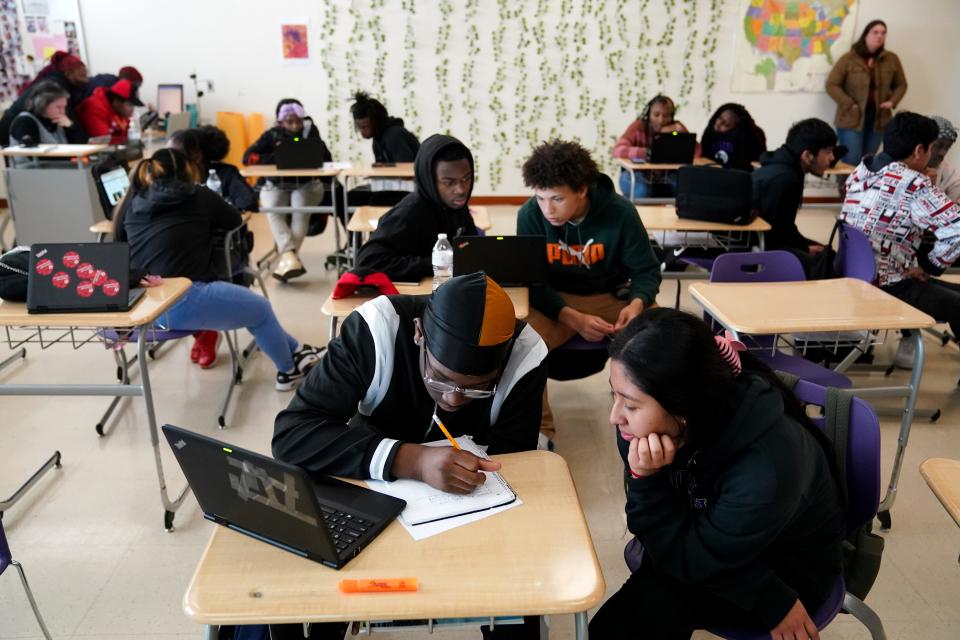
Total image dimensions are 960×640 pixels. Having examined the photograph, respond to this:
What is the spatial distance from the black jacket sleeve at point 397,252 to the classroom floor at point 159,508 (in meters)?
0.89

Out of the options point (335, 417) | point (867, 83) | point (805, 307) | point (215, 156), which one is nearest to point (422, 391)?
point (335, 417)

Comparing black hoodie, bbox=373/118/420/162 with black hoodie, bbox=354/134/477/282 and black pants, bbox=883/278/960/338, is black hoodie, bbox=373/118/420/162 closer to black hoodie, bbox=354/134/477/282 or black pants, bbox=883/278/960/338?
black hoodie, bbox=354/134/477/282

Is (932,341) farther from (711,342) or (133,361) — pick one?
(133,361)

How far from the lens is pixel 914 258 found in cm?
327

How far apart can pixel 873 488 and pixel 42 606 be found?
7.24 ft

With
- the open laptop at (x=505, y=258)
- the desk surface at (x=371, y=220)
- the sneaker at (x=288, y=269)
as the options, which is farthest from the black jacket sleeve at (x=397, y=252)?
the sneaker at (x=288, y=269)

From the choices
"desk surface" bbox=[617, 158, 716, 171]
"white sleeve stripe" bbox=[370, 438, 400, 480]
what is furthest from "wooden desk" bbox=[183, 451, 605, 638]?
"desk surface" bbox=[617, 158, 716, 171]

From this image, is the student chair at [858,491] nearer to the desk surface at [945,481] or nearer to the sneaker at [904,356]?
the desk surface at [945,481]

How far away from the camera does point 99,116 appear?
20.7 feet

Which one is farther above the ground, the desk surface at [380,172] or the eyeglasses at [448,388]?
the desk surface at [380,172]

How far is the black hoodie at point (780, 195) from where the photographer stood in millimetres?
3842

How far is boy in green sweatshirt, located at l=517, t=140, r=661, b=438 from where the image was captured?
8.85 ft

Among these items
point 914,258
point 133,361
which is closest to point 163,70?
point 133,361

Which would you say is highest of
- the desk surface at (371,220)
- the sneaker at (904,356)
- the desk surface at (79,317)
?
the desk surface at (371,220)
